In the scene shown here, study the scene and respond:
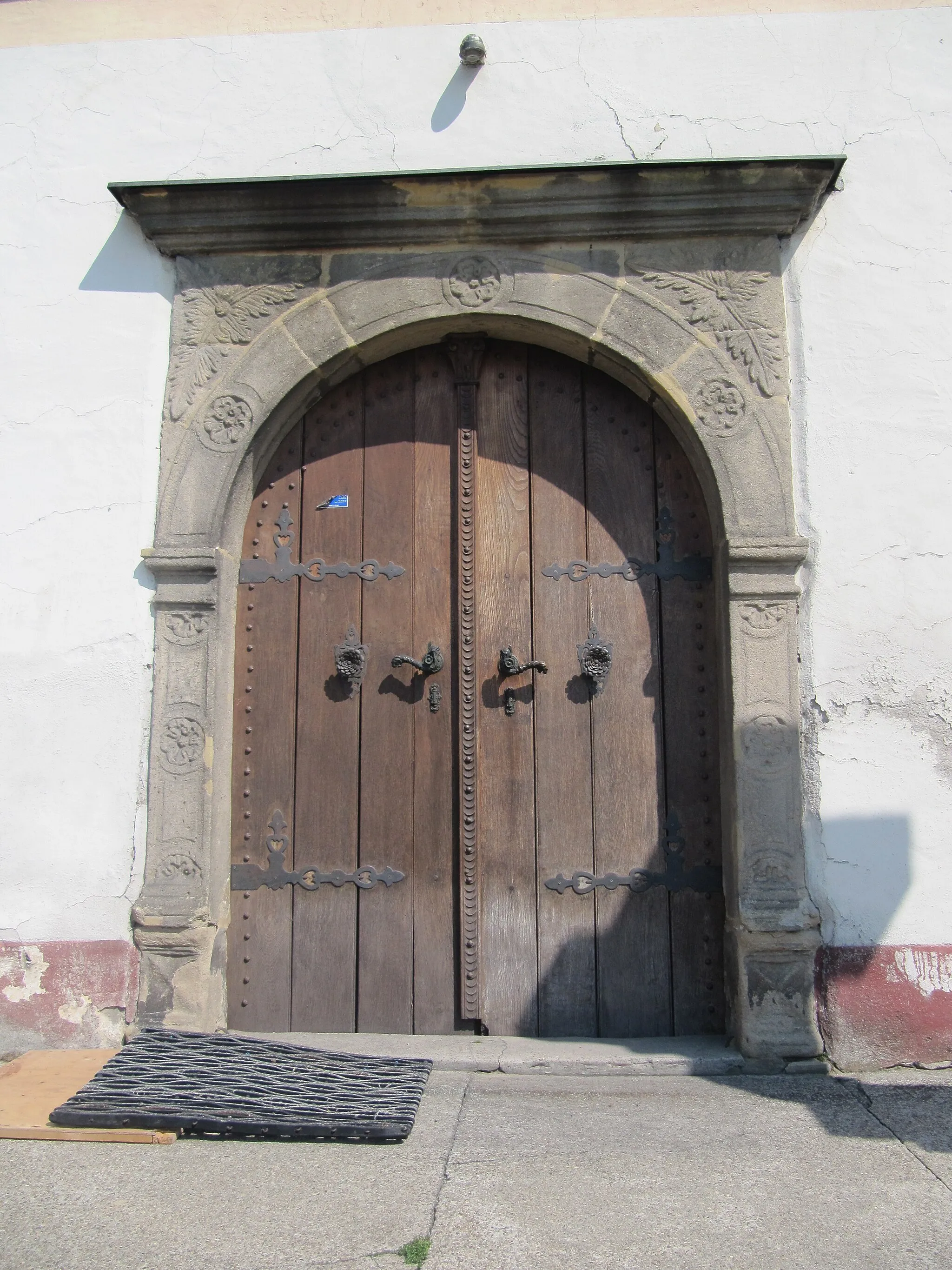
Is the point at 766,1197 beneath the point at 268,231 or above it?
Answer: beneath

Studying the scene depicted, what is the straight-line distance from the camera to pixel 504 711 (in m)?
3.29

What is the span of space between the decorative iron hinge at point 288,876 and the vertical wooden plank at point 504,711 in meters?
0.34

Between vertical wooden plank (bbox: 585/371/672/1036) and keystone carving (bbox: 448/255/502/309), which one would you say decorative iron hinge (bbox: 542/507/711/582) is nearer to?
vertical wooden plank (bbox: 585/371/672/1036)

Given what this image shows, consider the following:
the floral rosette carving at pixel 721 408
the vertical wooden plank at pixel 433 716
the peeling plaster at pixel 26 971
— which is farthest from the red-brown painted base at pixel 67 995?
the floral rosette carving at pixel 721 408

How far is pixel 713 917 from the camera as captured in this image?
319 centimetres

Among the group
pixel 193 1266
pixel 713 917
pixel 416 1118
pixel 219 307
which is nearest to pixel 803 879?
pixel 713 917

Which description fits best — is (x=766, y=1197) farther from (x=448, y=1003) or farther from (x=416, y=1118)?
(x=448, y=1003)

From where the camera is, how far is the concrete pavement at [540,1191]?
1915 millimetres

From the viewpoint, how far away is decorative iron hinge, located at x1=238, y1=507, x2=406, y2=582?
3.37 m

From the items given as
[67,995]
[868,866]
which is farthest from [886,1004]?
[67,995]

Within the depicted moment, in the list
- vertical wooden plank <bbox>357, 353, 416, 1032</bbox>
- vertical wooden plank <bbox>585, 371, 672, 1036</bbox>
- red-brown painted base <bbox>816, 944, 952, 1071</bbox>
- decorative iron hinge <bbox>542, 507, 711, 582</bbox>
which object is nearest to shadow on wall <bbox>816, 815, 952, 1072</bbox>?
red-brown painted base <bbox>816, 944, 952, 1071</bbox>

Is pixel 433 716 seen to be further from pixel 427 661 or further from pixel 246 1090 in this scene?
pixel 246 1090

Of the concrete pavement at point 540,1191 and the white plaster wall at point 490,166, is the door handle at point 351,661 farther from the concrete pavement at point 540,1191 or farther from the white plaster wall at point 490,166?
the concrete pavement at point 540,1191

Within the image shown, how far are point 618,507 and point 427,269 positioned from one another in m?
1.02
